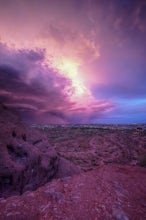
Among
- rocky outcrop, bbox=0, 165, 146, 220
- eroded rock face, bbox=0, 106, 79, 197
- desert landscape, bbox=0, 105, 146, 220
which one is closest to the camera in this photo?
rocky outcrop, bbox=0, 165, 146, 220

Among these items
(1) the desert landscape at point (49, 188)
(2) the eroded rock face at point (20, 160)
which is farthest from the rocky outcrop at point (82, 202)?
(2) the eroded rock face at point (20, 160)

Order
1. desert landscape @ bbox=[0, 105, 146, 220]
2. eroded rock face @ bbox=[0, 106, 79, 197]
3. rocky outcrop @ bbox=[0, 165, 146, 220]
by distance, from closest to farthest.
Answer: rocky outcrop @ bbox=[0, 165, 146, 220] → desert landscape @ bbox=[0, 105, 146, 220] → eroded rock face @ bbox=[0, 106, 79, 197]

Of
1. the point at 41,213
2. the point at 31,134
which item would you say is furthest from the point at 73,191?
the point at 31,134

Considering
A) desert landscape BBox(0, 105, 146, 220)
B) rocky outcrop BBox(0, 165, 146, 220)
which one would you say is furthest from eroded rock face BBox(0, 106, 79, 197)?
rocky outcrop BBox(0, 165, 146, 220)

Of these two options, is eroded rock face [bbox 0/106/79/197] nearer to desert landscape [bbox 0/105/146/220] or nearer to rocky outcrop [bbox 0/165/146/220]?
desert landscape [bbox 0/105/146/220]

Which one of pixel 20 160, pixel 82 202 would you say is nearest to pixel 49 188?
pixel 82 202

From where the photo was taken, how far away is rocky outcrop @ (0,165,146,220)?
5.13 meters

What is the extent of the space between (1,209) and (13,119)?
5.81 meters

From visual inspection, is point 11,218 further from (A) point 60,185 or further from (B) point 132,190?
(B) point 132,190

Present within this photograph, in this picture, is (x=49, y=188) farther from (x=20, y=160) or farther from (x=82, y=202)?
(x=20, y=160)

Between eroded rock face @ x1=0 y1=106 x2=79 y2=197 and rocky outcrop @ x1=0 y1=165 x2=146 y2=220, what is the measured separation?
1168 mm

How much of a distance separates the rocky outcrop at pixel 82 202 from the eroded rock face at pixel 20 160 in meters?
1.17

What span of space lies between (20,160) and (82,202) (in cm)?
378

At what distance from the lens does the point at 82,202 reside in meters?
5.84
